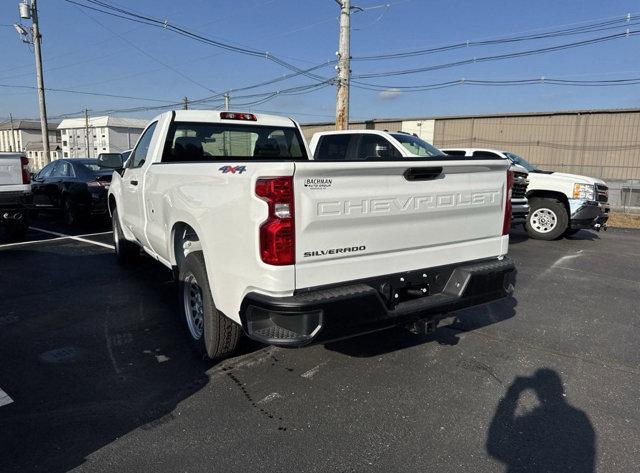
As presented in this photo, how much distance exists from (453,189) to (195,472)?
248 centimetres

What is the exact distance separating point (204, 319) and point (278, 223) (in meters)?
1.30

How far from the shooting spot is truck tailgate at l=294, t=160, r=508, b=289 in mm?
2824

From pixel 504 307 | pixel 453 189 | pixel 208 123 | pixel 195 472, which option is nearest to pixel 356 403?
pixel 195 472

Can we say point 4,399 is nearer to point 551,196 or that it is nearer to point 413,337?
point 413,337

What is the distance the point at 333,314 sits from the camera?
2848 millimetres

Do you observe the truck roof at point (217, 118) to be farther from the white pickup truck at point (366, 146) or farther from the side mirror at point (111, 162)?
the white pickup truck at point (366, 146)

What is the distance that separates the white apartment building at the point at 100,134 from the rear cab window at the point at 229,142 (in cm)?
8068

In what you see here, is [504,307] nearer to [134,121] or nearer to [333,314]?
A: [333,314]

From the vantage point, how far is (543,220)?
34.1 feet

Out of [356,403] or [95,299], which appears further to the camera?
[95,299]

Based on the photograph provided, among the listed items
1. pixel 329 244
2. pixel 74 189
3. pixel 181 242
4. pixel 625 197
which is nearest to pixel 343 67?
pixel 74 189

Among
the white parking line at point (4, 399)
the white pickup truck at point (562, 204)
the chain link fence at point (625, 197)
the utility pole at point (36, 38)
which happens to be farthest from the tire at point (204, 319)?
the utility pole at point (36, 38)

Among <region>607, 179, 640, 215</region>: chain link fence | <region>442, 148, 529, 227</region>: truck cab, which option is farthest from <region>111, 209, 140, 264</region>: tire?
<region>607, 179, 640, 215</region>: chain link fence

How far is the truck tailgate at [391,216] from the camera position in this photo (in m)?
2.82
